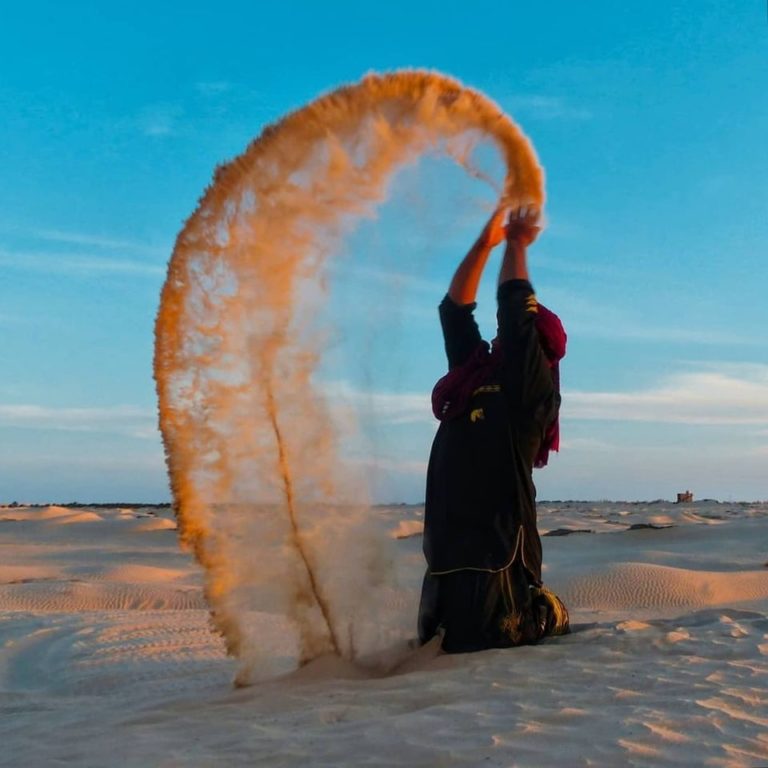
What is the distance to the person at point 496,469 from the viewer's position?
4590 millimetres

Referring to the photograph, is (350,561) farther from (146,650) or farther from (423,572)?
(146,650)

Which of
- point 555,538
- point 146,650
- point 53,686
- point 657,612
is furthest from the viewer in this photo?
point 555,538

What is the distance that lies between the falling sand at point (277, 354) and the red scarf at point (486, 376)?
1.98 feet

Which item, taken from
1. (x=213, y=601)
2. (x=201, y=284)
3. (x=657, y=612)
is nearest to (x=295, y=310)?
(x=201, y=284)

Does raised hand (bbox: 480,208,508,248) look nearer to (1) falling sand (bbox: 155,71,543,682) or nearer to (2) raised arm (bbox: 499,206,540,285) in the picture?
(2) raised arm (bbox: 499,206,540,285)

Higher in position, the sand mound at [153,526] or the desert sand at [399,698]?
the sand mound at [153,526]

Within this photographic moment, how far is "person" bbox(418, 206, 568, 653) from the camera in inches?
181

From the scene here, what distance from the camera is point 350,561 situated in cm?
473

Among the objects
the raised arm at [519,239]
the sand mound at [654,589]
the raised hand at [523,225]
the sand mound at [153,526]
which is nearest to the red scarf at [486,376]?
the raised arm at [519,239]

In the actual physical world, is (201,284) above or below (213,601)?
above

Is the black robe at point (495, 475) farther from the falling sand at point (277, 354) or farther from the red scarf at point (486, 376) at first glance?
the falling sand at point (277, 354)

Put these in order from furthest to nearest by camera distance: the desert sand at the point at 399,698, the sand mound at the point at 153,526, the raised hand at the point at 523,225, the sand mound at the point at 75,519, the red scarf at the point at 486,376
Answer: the sand mound at the point at 75,519 → the sand mound at the point at 153,526 → the raised hand at the point at 523,225 → the red scarf at the point at 486,376 → the desert sand at the point at 399,698

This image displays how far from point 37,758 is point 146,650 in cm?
370

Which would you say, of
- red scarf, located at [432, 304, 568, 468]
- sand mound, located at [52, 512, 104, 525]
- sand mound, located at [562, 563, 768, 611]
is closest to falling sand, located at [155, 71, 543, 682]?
red scarf, located at [432, 304, 568, 468]
